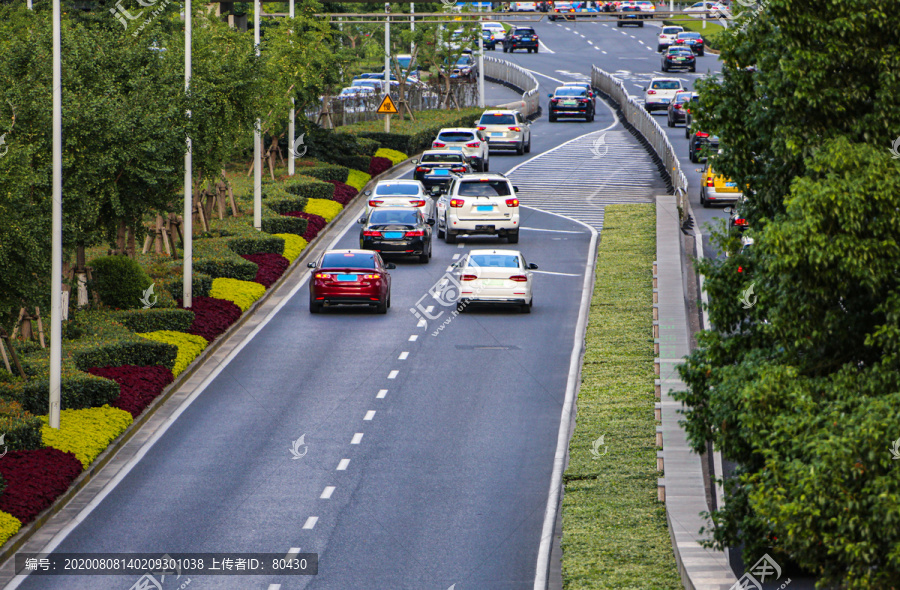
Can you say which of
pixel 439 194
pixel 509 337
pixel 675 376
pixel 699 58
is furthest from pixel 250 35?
pixel 699 58

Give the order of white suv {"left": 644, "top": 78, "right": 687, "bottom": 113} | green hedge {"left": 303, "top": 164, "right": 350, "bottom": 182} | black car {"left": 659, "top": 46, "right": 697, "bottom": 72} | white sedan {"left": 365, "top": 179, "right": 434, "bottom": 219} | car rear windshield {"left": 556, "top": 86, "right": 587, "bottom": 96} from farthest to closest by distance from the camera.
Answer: black car {"left": 659, "top": 46, "right": 697, "bottom": 72}
car rear windshield {"left": 556, "top": 86, "right": 587, "bottom": 96}
white suv {"left": 644, "top": 78, "right": 687, "bottom": 113}
green hedge {"left": 303, "top": 164, "right": 350, "bottom": 182}
white sedan {"left": 365, "top": 179, "right": 434, "bottom": 219}

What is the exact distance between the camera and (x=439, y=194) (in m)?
47.3

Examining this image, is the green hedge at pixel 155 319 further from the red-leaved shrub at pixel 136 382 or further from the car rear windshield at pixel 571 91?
the car rear windshield at pixel 571 91

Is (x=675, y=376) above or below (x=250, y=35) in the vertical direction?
below

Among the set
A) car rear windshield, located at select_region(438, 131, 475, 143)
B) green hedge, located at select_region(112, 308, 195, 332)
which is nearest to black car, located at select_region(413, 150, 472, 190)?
car rear windshield, located at select_region(438, 131, 475, 143)

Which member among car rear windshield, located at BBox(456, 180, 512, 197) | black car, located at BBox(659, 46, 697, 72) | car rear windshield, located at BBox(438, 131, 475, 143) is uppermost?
black car, located at BBox(659, 46, 697, 72)

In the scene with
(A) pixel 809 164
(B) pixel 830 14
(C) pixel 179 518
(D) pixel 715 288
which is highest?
(B) pixel 830 14

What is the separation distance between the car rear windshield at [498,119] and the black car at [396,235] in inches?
844

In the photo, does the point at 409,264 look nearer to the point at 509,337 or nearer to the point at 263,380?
the point at 509,337

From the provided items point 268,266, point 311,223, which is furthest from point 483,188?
point 268,266

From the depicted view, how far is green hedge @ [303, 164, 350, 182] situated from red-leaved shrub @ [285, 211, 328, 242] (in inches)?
229

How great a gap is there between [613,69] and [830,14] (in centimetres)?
8158

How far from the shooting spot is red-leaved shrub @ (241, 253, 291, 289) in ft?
114

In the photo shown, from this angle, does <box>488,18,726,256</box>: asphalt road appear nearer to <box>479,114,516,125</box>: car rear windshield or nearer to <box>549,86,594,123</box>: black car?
<box>549,86,594,123</box>: black car
